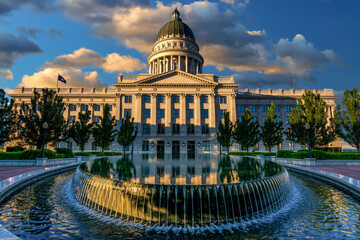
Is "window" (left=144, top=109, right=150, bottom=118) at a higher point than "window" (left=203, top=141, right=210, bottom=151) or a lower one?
higher

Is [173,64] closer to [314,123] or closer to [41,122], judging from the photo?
[41,122]

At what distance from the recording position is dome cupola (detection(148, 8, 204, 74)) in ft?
221

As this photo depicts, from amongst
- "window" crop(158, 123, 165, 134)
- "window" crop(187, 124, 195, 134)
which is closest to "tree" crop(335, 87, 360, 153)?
"window" crop(187, 124, 195, 134)

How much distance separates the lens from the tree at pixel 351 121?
27.5 m

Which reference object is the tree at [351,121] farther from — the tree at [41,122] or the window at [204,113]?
the tree at [41,122]

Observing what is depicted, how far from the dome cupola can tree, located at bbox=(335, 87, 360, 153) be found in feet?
152

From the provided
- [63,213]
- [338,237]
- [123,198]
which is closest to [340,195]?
[338,237]

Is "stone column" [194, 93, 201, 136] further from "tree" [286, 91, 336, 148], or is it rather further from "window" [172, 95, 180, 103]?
"tree" [286, 91, 336, 148]

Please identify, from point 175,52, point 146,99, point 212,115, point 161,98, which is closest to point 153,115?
point 146,99

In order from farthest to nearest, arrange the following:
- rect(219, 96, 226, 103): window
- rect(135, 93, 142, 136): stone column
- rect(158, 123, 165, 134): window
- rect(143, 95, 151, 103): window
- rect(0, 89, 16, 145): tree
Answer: rect(219, 96, 226, 103): window
rect(143, 95, 151, 103): window
rect(158, 123, 165, 134): window
rect(135, 93, 142, 136): stone column
rect(0, 89, 16, 145): tree

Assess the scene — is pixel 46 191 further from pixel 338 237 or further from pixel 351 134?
pixel 351 134

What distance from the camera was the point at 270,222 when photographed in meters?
8.05

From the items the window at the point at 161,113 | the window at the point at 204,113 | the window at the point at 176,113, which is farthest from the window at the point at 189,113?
the window at the point at 161,113

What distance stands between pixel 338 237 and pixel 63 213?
10843mm
